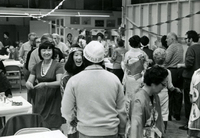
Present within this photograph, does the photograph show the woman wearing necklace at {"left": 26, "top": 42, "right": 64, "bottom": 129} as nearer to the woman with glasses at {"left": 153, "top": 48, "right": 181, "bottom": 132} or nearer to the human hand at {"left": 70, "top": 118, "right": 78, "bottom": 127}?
the woman with glasses at {"left": 153, "top": 48, "right": 181, "bottom": 132}

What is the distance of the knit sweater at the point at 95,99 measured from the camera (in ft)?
8.61

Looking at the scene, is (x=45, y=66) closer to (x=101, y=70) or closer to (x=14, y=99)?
(x=14, y=99)

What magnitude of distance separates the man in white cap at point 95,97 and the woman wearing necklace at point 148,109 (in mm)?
181

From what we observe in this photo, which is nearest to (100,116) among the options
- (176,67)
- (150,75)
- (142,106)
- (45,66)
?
(142,106)

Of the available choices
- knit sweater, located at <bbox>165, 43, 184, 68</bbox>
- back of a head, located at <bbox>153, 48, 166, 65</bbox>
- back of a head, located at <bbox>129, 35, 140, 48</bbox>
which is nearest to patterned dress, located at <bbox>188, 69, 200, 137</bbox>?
back of a head, located at <bbox>153, 48, 166, 65</bbox>

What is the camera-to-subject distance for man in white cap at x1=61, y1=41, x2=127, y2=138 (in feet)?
8.61

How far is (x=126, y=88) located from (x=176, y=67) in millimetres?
1054

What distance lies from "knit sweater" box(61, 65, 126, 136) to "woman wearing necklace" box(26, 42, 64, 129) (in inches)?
68.5

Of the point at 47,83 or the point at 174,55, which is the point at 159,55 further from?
the point at 47,83

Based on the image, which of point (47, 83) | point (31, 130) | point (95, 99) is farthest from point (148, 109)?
point (47, 83)

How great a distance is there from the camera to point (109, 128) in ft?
8.71

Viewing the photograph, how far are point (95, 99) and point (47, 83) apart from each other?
1.86 m

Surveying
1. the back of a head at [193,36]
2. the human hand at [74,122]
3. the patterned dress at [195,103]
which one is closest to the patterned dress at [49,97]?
the human hand at [74,122]

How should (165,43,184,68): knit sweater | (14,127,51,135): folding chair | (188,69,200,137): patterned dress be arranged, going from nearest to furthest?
(14,127,51,135): folding chair → (188,69,200,137): patterned dress → (165,43,184,68): knit sweater
